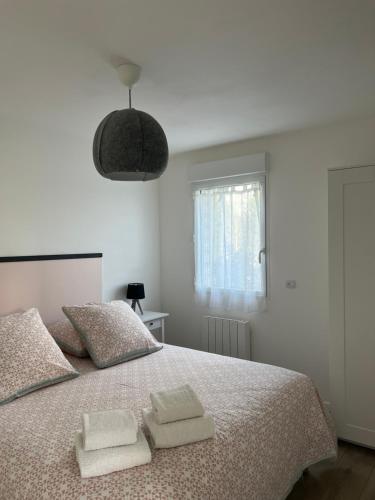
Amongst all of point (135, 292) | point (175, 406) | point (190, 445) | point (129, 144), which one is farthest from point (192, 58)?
point (135, 292)

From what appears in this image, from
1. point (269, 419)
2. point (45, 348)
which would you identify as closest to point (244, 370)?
point (269, 419)

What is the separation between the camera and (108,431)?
147cm

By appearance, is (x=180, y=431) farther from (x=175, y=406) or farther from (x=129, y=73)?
(x=129, y=73)

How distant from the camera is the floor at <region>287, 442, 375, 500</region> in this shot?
2.25m

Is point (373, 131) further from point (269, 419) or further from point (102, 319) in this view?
point (102, 319)

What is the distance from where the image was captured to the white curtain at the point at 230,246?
11.7 ft

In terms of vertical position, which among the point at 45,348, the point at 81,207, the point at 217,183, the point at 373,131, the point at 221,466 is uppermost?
the point at 373,131

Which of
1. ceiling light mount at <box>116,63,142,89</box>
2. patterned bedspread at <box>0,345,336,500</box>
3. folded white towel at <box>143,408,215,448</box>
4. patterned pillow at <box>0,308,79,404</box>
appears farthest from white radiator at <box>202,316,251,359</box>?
ceiling light mount at <box>116,63,142,89</box>

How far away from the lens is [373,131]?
2975 mm

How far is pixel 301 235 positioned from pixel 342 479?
6.05 ft

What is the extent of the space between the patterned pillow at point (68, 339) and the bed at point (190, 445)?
0.24 feet

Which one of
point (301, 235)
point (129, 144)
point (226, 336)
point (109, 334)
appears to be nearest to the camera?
point (129, 144)

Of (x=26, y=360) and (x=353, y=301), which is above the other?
(x=353, y=301)

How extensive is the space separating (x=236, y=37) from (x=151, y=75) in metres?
0.58
